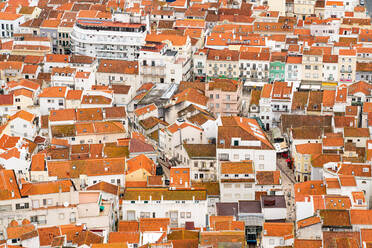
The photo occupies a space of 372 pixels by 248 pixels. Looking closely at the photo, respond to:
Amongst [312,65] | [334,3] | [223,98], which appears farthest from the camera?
[334,3]

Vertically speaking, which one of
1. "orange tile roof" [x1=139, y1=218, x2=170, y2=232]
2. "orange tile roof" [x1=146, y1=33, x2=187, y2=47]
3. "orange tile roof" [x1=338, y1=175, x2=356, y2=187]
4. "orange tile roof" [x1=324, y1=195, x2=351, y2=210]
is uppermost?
"orange tile roof" [x1=146, y1=33, x2=187, y2=47]

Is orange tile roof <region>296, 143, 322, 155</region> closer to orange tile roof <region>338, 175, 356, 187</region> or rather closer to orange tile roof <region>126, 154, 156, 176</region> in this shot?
orange tile roof <region>338, 175, 356, 187</region>

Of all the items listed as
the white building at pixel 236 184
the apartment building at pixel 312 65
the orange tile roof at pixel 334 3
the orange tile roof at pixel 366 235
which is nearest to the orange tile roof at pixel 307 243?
the orange tile roof at pixel 366 235

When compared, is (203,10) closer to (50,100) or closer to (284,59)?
(284,59)

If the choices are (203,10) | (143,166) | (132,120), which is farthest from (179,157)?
(203,10)

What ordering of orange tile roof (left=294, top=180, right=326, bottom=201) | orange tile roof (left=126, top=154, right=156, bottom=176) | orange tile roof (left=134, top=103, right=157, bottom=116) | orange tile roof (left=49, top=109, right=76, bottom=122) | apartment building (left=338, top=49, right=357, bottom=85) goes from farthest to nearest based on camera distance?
1. apartment building (left=338, top=49, right=357, bottom=85)
2. orange tile roof (left=134, top=103, right=157, bottom=116)
3. orange tile roof (left=49, top=109, right=76, bottom=122)
4. orange tile roof (left=126, top=154, right=156, bottom=176)
5. orange tile roof (left=294, top=180, right=326, bottom=201)

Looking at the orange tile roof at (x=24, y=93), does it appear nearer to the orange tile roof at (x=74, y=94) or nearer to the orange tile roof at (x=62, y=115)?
the orange tile roof at (x=74, y=94)

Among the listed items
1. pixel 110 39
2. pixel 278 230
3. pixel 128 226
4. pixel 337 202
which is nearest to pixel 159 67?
pixel 110 39

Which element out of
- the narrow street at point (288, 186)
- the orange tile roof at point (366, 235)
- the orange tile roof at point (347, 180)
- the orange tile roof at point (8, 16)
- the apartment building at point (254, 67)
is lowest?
the narrow street at point (288, 186)

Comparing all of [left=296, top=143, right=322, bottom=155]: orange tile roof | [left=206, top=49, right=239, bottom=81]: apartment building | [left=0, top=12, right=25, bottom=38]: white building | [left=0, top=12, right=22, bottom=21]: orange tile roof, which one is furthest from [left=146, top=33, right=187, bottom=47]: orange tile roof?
[left=296, top=143, right=322, bottom=155]: orange tile roof

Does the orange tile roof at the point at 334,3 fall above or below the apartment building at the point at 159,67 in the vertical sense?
above

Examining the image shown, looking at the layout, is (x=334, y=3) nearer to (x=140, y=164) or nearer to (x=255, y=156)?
(x=255, y=156)
